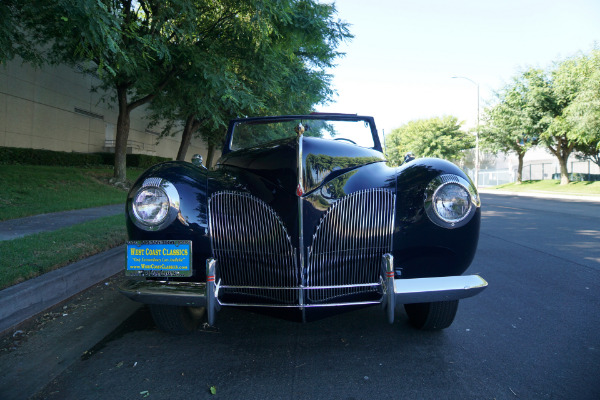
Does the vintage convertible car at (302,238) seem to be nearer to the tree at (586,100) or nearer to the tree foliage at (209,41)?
the tree foliage at (209,41)

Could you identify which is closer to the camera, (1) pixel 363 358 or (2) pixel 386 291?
(2) pixel 386 291

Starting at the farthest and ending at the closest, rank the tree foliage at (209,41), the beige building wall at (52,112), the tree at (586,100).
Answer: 1. the tree at (586,100)
2. the beige building wall at (52,112)
3. the tree foliage at (209,41)

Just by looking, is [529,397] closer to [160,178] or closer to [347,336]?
[347,336]

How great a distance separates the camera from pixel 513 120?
29.9m

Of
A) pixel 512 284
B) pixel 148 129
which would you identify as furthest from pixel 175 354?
pixel 148 129

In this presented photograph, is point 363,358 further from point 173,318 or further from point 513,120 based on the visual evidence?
point 513,120

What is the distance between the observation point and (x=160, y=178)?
2598mm

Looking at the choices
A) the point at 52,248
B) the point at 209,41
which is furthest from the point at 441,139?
the point at 52,248

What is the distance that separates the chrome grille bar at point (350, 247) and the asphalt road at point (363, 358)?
1.59 ft

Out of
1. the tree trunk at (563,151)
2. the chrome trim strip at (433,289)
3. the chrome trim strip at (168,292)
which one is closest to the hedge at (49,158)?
the chrome trim strip at (168,292)

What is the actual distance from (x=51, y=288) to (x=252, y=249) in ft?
7.21

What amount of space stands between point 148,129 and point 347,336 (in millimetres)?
28876

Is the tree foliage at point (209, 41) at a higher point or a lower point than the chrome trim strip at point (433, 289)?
higher

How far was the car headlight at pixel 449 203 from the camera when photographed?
250 cm
